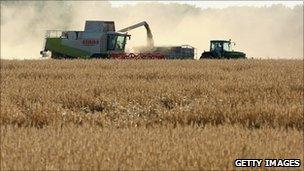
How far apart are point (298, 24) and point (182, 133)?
11426 centimetres

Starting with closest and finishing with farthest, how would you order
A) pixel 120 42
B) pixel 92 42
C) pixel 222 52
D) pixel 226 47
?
pixel 92 42
pixel 120 42
pixel 222 52
pixel 226 47

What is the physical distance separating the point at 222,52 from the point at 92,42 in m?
7.25

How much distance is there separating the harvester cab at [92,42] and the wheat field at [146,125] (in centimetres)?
1829

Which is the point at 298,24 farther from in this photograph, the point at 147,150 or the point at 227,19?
the point at 147,150

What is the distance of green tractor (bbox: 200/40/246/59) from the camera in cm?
3219

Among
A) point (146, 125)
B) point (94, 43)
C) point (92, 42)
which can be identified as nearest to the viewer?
point (146, 125)

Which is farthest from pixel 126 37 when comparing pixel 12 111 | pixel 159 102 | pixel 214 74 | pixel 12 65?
pixel 12 111

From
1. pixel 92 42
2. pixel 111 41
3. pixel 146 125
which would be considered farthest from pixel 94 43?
pixel 146 125

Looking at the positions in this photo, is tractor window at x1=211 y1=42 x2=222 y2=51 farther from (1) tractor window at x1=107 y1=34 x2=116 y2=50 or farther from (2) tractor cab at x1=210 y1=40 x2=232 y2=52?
(1) tractor window at x1=107 y1=34 x2=116 y2=50

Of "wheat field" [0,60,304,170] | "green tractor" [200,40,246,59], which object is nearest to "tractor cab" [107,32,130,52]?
"green tractor" [200,40,246,59]

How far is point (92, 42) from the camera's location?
101 feet

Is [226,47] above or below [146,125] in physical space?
above

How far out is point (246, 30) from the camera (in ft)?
369

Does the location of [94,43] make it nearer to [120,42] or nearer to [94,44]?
[94,44]
